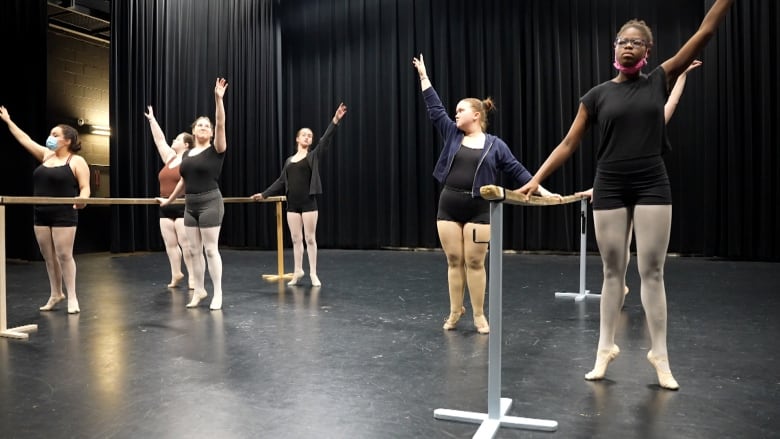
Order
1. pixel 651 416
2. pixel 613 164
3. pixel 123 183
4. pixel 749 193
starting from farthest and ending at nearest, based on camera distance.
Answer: pixel 123 183, pixel 749 193, pixel 613 164, pixel 651 416

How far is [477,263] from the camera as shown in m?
3.29

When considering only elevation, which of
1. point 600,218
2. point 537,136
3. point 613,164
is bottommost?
point 600,218

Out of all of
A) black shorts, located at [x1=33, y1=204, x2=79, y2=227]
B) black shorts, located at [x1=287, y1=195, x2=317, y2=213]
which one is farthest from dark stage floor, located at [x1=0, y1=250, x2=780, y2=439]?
black shorts, located at [x1=287, y1=195, x2=317, y2=213]

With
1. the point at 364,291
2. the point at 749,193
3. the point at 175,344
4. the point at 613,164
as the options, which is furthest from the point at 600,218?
the point at 749,193

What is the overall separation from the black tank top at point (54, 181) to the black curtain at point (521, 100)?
5229 mm

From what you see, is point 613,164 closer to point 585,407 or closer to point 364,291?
point 585,407

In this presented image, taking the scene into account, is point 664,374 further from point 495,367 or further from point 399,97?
point 399,97

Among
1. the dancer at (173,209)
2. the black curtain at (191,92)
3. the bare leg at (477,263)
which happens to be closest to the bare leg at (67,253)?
the dancer at (173,209)

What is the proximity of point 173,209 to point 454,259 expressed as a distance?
111 inches

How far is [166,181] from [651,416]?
440 centimetres

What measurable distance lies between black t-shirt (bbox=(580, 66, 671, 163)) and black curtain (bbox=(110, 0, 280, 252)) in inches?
294

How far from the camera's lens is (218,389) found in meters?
2.38

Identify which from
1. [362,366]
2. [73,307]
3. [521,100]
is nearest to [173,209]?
[73,307]

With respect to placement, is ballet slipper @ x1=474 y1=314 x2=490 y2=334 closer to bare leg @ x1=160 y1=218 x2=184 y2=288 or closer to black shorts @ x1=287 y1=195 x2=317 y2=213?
black shorts @ x1=287 y1=195 x2=317 y2=213
